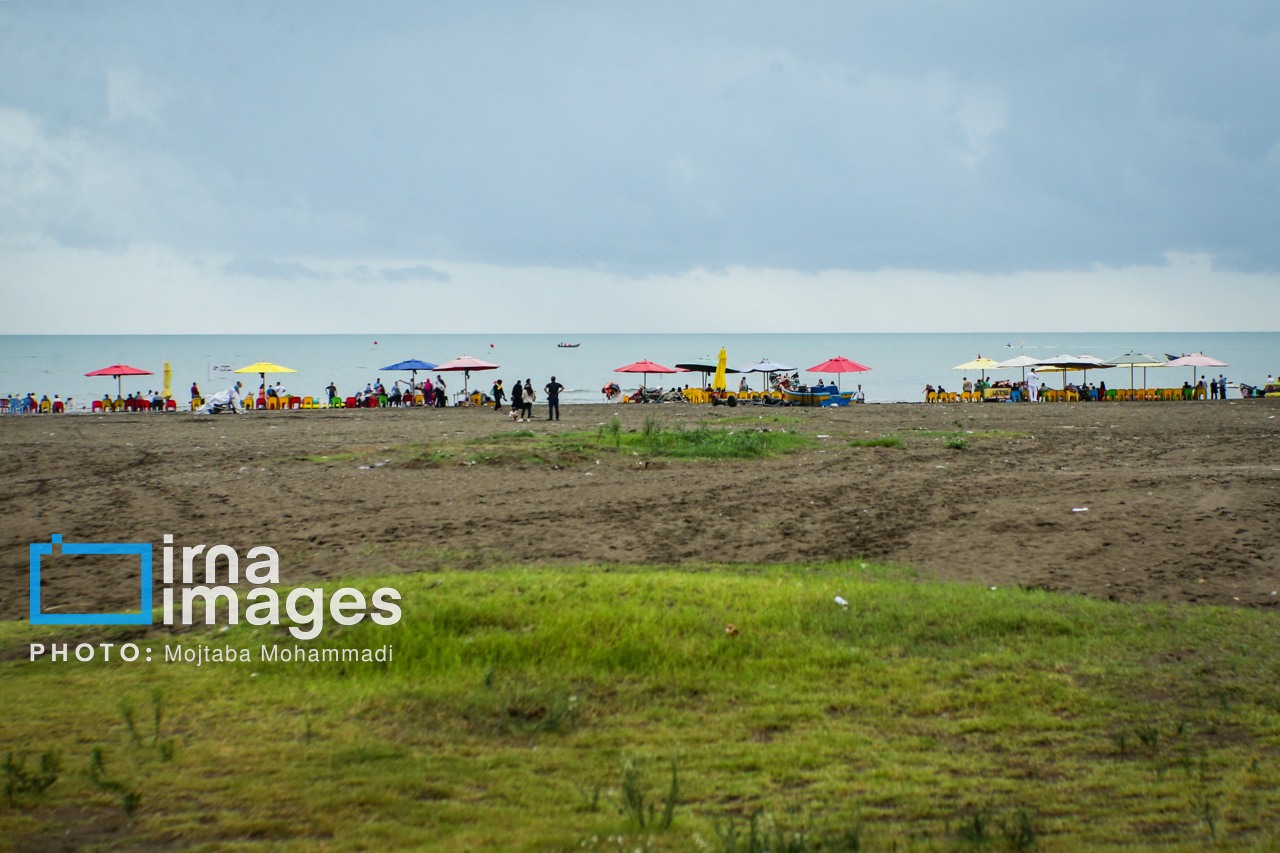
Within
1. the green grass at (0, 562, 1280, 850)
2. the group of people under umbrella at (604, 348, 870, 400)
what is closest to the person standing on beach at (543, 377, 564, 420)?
the group of people under umbrella at (604, 348, 870, 400)

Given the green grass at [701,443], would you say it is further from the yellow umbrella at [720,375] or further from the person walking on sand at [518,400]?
the yellow umbrella at [720,375]

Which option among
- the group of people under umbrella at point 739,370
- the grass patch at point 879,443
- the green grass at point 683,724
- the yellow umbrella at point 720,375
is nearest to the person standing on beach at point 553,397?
the grass patch at point 879,443

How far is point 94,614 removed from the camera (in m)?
8.14

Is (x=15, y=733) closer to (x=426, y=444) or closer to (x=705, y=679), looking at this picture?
(x=705, y=679)

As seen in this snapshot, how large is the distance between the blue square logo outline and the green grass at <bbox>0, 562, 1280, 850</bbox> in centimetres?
34

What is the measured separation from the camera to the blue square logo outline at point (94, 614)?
7938mm

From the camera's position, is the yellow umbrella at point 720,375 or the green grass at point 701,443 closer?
the green grass at point 701,443

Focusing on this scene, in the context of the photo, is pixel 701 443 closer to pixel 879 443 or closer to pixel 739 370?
pixel 879 443

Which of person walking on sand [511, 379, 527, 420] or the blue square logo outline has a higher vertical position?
person walking on sand [511, 379, 527, 420]

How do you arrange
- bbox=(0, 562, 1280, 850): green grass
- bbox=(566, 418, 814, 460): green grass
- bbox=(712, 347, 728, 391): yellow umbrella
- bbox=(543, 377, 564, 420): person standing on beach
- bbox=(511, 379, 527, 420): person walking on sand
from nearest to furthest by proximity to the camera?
bbox=(0, 562, 1280, 850): green grass
bbox=(566, 418, 814, 460): green grass
bbox=(543, 377, 564, 420): person standing on beach
bbox=(511, 379, 527, 420): person walking on sand
bbox=(712, 347, 728, 391): yellow umbrella

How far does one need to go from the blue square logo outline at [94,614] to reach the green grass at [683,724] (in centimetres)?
34

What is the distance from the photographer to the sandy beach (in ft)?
32.2

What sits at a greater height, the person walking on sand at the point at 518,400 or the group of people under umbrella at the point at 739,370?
the group of people under umbrella at the point at 739,370

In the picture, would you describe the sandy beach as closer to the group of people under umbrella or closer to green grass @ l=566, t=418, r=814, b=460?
green grass @ l=566, t=418, r=814, b=460
